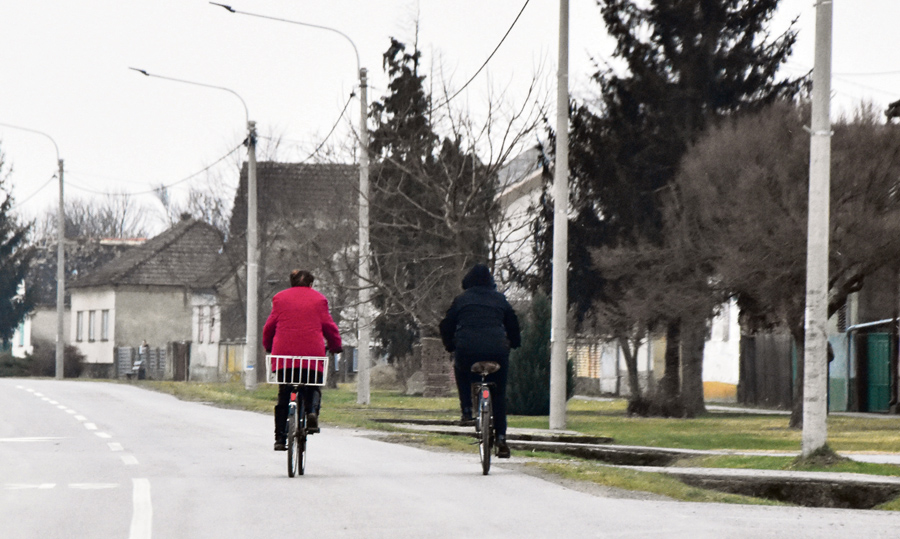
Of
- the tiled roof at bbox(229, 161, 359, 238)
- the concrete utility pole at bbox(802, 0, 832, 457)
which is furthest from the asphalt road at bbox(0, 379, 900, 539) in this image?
the tiled roof at bbox(229, 161, 359, 238)

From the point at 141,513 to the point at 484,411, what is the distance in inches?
161

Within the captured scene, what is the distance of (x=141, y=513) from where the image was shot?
9805mm

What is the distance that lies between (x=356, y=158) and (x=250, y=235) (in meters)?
5.45

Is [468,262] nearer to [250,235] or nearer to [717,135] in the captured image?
[717,135]

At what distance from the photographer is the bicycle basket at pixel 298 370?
12672mm

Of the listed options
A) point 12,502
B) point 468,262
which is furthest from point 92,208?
point 12,502

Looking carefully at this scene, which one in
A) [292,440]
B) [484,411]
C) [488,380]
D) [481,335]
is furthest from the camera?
[488,380]

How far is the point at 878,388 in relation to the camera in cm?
3209

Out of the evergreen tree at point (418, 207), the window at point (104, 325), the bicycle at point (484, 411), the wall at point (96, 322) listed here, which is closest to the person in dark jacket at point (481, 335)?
the bicycle at point (484, 411)

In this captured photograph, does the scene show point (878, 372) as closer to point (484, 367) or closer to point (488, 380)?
point (488, 380)

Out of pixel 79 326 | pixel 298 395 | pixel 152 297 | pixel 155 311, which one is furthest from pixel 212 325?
pixel 298 395

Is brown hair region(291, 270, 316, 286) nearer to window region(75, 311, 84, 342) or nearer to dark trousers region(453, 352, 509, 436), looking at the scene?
dark trousers region(453, 352, 509, 436)

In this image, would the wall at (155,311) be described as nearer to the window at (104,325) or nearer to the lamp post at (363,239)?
the window at (104,325)

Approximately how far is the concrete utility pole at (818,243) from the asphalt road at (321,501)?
3378mm
